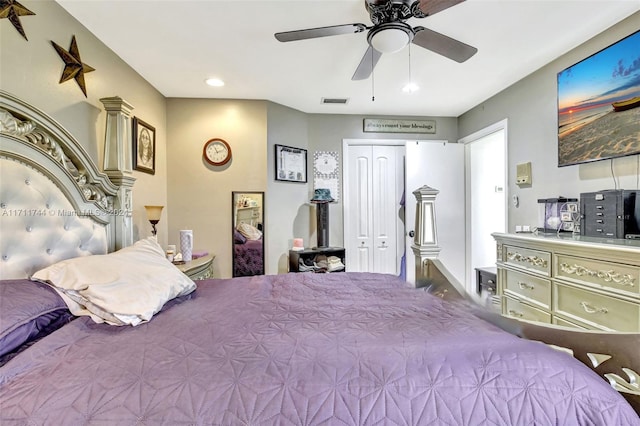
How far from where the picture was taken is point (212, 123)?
10.2ft

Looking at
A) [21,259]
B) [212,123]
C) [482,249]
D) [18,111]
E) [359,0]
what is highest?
[359,0]

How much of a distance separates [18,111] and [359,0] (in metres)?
1.74

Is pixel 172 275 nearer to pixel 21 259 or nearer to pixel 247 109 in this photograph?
pixel 21 259

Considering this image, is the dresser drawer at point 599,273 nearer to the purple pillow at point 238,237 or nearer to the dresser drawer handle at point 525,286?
the dresser drawer handle at point 525,286

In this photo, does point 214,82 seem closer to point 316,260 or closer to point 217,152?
point 217,152

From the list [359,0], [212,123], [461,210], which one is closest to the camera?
[359,0]

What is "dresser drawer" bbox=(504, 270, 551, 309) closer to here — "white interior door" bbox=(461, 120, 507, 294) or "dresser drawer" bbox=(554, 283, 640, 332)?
"dresser drawer" bbox=(554, 283, 640, 332)

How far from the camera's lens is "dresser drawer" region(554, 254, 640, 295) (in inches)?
59.5

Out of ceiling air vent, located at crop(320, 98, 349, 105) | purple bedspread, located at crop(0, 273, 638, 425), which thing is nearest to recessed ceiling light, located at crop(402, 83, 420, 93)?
ceiling air vent, located at crop(320, 98, 349, 105)

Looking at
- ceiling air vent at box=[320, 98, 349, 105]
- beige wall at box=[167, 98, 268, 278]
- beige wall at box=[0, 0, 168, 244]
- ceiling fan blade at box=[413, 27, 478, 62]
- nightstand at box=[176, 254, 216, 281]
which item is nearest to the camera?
beige wall at box=[0, 0, 168, 244]

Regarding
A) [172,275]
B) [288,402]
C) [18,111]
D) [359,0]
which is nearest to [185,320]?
[172,275]

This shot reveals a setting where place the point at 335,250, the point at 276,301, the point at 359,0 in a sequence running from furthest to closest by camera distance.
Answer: the point at 335,250 → the point at 359,0 → the point at 276,301

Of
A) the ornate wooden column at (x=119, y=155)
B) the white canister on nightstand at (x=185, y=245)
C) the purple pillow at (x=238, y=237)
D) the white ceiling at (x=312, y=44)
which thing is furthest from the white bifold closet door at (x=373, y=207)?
the ornate wooden column at (x=119, y=155)

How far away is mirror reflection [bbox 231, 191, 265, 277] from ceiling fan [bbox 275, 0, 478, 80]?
187cm
